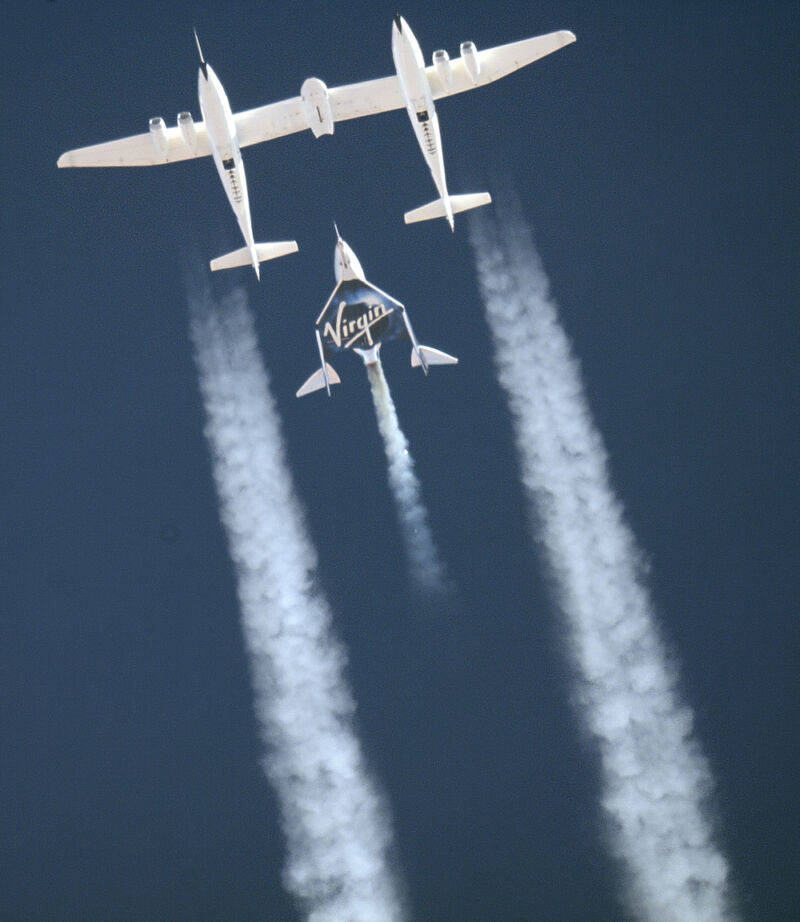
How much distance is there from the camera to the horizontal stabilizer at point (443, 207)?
50.9 meters

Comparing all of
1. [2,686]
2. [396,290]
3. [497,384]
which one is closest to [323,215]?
[396,290]

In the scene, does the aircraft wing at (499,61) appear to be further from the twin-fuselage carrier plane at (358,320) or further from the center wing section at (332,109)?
the twin-fuselage carrier plane at (358,320)

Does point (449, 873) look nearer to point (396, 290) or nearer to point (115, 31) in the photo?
point (396, 290)

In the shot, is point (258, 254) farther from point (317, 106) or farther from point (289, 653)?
point (289, 653)

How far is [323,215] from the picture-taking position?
54.4 meters

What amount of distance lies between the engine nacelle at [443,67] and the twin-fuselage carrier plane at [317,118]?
0.11 feet

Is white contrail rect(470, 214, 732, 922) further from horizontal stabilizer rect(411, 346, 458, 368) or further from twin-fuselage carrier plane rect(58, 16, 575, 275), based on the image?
twin-fuselage carrier plane rect(58, 16, 575, 275)

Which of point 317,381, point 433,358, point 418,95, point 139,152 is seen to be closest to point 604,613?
point 433,358

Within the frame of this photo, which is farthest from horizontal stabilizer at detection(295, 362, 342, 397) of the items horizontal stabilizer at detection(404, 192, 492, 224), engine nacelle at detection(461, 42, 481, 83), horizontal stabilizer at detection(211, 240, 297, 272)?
engine nacelle at detection(461, 42, 481, 83)

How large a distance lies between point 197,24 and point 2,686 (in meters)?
25.7

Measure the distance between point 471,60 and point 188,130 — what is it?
9524 mm

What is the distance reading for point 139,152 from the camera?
165 ft

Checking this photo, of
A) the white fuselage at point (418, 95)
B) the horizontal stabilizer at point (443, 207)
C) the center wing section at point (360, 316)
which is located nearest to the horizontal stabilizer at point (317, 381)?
the center wing section at point (360, 316)

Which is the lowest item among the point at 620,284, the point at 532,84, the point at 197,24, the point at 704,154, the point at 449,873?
the point at 449,873
